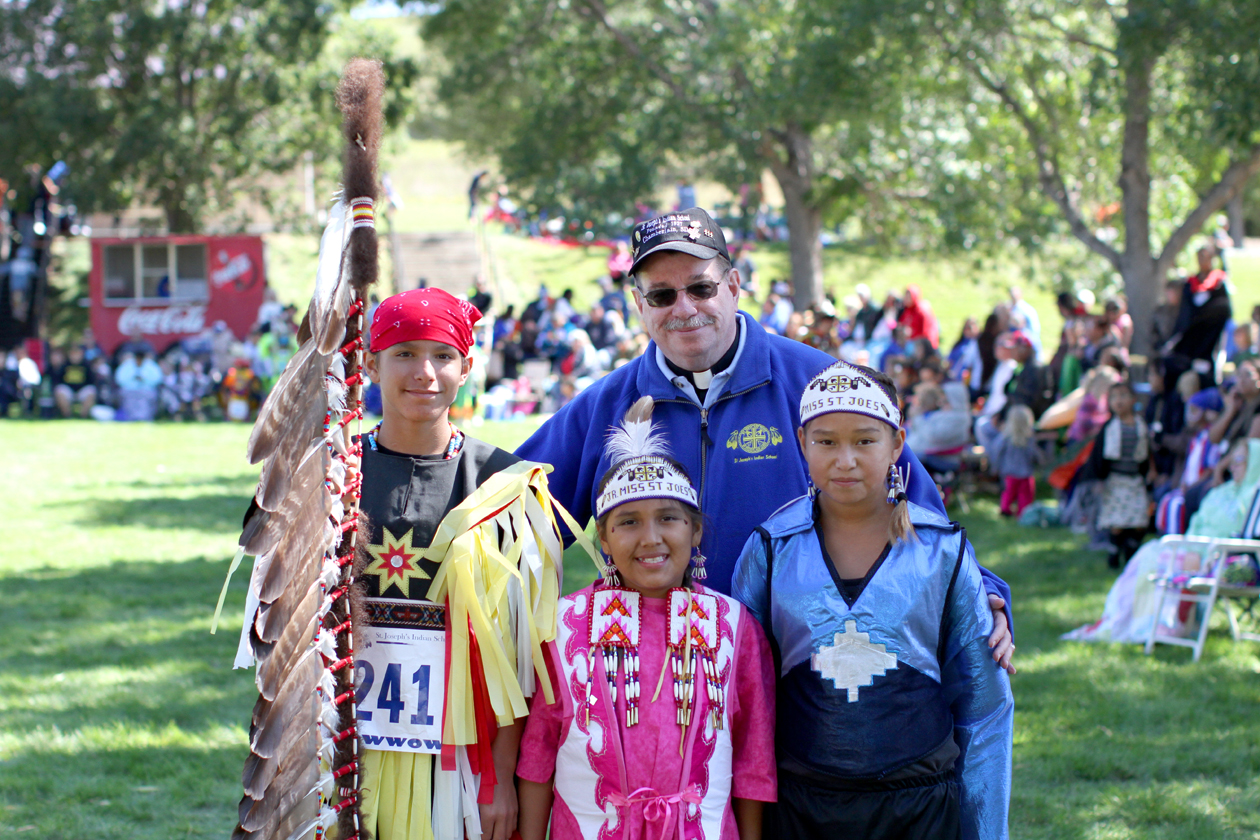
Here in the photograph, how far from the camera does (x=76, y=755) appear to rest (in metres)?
4.20

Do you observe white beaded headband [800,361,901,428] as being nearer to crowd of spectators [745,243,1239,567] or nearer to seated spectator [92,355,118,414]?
crowd of spectators [745,243,1239,567]

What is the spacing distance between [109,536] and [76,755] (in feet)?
15.1

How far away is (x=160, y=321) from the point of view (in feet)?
66.5

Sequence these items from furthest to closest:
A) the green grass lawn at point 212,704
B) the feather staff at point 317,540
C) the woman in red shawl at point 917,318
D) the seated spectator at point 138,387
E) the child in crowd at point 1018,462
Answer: the seated spectator at point 138,387
the woman in red shawl at point 917,318
the child in crowd at point 1018,462
the green grass lawn at point 212,704
the feather staff at point 317,540

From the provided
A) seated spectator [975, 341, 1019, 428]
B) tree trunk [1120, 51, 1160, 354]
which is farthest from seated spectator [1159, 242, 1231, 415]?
seated spectator [975, 341, 1019, 428]

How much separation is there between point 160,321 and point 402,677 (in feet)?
64.5

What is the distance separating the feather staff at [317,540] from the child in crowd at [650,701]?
16.1 inches

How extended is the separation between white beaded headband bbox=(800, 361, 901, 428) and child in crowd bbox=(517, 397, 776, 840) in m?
0.32

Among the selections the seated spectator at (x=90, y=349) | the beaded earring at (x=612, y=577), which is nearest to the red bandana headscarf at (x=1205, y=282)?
the beaded earring at (x=612, y=577)

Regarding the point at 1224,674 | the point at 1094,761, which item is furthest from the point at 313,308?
the point at 1224,674

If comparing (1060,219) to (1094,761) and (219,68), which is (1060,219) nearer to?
(1094,761)

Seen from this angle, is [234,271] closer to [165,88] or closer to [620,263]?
[165,88]

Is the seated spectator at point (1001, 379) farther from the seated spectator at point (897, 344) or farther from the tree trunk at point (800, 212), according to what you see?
the tree trunk at point (800, 212)

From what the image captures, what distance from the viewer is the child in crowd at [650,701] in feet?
7.30
